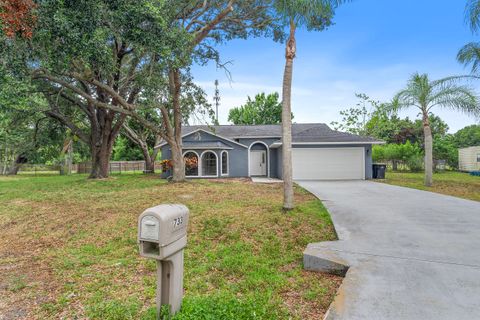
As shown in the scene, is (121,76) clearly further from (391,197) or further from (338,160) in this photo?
(391,197)

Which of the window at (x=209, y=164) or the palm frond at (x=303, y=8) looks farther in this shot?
the window at (x=209, y=164)

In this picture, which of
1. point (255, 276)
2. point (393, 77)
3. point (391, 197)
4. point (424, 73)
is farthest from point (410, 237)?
point (393, 77)

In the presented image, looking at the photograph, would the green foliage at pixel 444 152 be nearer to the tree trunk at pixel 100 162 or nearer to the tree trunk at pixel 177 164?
the tree trunk at pixel 177 164

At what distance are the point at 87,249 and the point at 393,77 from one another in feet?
65.3

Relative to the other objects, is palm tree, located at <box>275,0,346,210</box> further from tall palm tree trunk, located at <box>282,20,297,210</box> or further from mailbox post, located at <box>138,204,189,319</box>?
mailbox post, located at <box>138,204,189,319</box>

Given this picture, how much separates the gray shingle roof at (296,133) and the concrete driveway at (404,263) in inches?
392

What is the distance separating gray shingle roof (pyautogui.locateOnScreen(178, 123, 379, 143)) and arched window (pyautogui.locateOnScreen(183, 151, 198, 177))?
65.8 inches

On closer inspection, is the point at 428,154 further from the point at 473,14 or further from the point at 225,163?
the point at 225,163

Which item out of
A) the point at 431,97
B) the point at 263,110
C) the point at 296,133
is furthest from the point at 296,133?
the point at 263,110

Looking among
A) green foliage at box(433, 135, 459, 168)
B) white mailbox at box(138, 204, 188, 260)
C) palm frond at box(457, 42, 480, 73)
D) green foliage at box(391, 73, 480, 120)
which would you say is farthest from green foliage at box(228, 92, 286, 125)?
white mailbox at box(138, 204, 188, 260)

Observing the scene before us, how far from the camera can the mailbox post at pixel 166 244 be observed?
2.28 meters

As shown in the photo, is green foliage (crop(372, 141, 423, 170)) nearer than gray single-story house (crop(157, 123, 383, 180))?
No

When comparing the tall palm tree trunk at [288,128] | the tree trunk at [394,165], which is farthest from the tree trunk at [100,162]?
the tree trunk at [394,165]

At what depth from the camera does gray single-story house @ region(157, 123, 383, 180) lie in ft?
55.3
